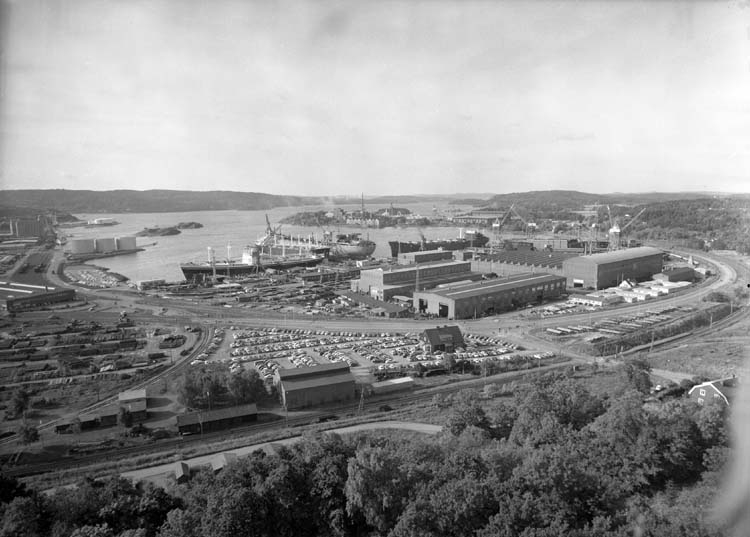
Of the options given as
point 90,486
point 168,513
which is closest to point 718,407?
point 168,513

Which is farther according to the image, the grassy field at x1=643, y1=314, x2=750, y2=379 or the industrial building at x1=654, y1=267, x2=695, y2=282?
the industrial building at x1=654, y1=267, x2=695, y2=282

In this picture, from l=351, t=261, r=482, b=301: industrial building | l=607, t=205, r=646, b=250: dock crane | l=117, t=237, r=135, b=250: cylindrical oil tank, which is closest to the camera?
l=351, t=261, r=482, b=301: industrial building

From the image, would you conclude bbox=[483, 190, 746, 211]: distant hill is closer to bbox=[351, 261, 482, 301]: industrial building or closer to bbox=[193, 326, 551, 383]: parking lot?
bbox=[351, 261, 482, 301]: industrial building

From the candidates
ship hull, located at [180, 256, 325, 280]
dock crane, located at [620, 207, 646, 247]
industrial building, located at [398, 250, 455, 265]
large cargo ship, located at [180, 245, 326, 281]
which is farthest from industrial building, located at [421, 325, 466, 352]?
dock crane, located at [620, 207, 646, 247]

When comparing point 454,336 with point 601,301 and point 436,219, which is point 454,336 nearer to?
point 601,301

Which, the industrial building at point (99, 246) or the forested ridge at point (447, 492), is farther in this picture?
the industrial building at point (99, 246)

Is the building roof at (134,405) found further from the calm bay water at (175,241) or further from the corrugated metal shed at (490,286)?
the calm bay water at (175,241)

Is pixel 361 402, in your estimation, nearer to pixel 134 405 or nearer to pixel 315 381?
pixel 315 381

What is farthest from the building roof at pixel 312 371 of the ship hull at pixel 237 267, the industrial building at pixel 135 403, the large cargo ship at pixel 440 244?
the large cargo ship at pixel 440 244
